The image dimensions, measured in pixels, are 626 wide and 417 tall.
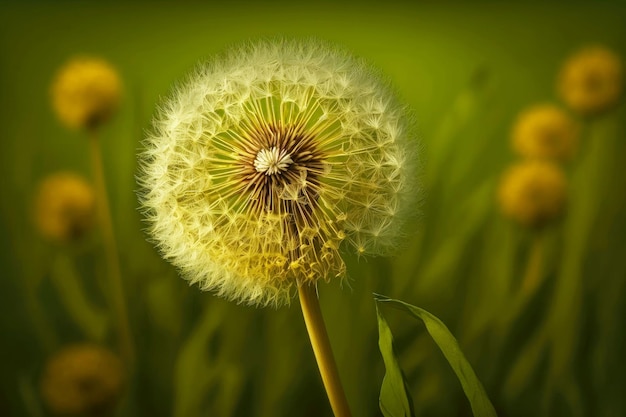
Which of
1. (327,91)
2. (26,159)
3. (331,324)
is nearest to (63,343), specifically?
(26,159)

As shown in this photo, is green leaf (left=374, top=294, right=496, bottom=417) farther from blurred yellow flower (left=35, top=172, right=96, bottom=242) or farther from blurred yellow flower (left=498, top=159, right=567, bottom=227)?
blurred yellow flower (left=35, top=172, right=96, bottom=242)

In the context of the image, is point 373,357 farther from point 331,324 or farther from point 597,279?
point 597,279

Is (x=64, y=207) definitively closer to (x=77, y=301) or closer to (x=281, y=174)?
(x=77, y=301)

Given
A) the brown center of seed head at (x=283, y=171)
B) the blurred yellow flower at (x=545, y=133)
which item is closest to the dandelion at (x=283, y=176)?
the brown center of seed head at (x=283, y=171)

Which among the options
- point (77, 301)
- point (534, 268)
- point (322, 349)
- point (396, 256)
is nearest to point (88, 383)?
point (77, 301)

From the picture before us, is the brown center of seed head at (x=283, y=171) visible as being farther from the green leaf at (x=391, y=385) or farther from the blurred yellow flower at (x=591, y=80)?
the blurred yellow flower at (x=591, y=80)

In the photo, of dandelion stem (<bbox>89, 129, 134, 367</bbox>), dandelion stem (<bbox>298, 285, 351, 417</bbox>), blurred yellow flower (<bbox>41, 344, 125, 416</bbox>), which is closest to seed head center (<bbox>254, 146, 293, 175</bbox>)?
dandelion stem (<bbox>298, 285, 351, 417</bbox>)
